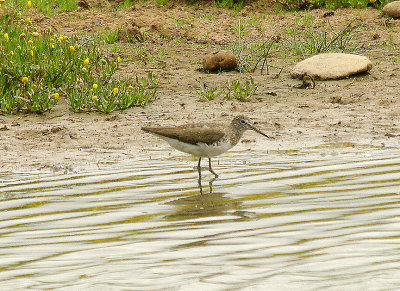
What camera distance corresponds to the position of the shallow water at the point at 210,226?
5.13m

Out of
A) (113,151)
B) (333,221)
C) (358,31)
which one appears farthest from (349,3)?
(333,221)

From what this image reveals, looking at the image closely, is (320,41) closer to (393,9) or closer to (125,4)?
(393,9)

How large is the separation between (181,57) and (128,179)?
6.76 meters

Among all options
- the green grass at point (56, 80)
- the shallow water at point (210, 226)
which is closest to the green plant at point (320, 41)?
the green grass at point (56, 80)

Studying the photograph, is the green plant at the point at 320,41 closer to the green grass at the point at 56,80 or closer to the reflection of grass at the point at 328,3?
the reflection of grass at the point at 328,3

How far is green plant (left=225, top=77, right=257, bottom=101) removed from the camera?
41.3 feet

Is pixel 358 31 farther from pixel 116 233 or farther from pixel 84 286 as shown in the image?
pixel 84 286

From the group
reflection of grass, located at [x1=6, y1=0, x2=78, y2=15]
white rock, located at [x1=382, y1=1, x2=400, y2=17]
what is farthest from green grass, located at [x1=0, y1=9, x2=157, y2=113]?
white rock, located at [x1=382, y1=1, x2=400, y2=17]

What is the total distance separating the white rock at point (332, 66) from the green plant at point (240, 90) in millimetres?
1031

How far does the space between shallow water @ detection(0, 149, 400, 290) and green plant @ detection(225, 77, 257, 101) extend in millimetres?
2930

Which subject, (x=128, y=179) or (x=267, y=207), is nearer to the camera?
(x=267, y=207)

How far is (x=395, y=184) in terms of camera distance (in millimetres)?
7949

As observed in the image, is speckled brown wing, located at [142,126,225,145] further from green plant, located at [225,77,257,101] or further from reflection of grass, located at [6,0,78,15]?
reflection of grass, located at [6,0,78,15]

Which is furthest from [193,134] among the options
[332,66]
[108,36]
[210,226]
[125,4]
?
[125,4]
